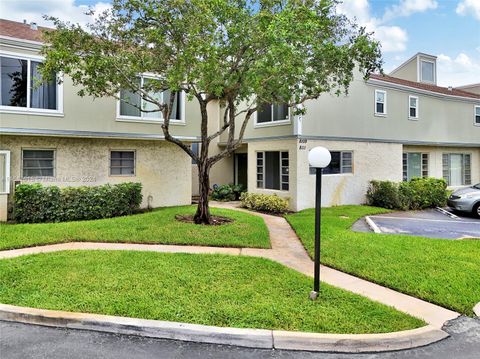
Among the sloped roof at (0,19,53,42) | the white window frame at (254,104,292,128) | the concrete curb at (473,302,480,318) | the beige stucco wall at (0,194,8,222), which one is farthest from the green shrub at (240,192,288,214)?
the sloped roof at (0,19,53,42)

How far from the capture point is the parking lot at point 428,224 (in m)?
10.5

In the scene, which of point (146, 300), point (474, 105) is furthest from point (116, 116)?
point (474, 105)

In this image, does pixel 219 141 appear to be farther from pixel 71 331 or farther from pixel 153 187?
pixel 71 331

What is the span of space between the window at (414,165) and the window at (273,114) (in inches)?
324

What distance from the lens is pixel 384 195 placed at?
15461mm

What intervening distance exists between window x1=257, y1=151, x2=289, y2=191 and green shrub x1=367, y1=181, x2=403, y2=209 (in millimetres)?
4518

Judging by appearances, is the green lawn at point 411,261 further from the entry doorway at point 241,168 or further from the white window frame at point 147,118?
the entry doorway at point 241,168

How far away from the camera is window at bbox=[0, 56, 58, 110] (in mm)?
10781

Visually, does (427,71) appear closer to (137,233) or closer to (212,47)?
(212,47)

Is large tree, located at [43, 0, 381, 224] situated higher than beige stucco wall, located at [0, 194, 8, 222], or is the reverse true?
large tree, located at [43, 0, 381, 224]

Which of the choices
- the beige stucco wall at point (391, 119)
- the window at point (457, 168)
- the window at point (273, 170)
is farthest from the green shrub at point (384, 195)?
the window at point (457, 168)

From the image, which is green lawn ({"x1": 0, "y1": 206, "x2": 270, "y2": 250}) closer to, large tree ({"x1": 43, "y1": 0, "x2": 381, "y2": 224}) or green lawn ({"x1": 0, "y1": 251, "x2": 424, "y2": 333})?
green lawn ({"x1": 0, "y1": 251, "x2": 424, "y2": 333})

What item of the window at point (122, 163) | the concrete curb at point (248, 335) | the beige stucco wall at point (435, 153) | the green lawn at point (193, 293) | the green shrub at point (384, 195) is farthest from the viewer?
the beige stucco wall at point (435, 153)

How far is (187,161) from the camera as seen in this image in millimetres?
14734
